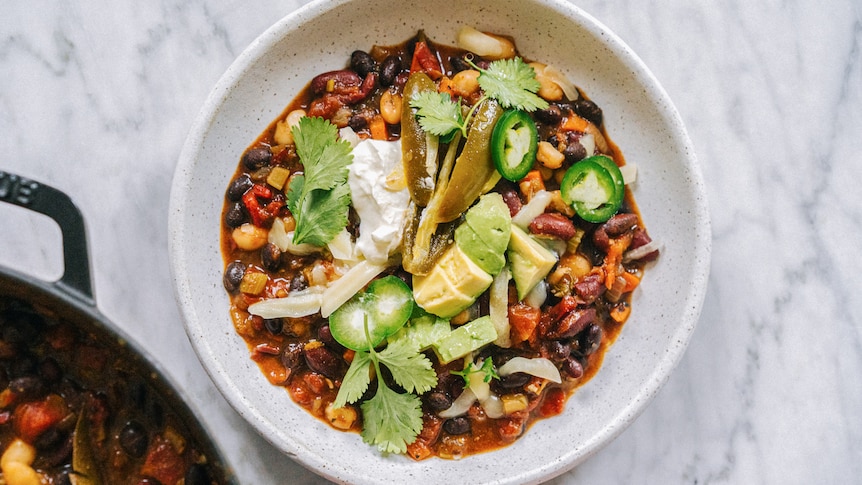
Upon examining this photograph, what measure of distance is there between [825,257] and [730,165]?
0.62 meters

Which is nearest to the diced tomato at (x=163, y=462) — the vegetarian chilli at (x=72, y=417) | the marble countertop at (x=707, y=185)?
the vegetarian chilli at (x=72, y=417)

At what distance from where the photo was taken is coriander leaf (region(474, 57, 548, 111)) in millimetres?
2873

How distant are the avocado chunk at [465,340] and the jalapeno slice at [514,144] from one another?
23.2 inches

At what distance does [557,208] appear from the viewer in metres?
2.98

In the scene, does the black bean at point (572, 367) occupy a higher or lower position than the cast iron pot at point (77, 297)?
lower

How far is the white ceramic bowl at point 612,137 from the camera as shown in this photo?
2826mm

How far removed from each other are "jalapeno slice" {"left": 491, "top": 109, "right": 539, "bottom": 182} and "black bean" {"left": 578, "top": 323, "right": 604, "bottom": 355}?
67cm

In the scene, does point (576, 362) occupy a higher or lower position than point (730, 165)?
lower

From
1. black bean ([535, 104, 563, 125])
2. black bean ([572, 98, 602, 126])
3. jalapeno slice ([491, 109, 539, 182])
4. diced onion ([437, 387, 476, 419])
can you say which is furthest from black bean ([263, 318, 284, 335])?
black bean ([572, 98, 602, 126])

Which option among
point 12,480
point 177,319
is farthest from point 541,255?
point 12,480

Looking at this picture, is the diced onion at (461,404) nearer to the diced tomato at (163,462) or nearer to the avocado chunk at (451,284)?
the avocado chunk at (451,284)

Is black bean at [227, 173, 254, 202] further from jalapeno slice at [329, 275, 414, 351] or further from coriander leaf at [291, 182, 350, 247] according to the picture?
jalapeno slice at [329, 275, 414, 351]

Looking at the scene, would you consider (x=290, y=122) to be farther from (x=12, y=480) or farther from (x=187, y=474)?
(x=12, y=480)

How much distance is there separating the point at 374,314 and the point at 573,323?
30.4 inches
